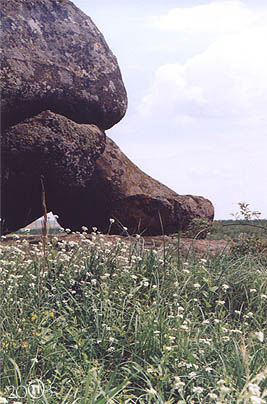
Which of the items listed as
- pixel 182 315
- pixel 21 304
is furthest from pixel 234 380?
pixel 21 304

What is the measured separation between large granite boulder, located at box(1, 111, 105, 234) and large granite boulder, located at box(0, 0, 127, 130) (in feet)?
0.94

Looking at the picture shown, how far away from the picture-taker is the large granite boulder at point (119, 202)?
1183cm

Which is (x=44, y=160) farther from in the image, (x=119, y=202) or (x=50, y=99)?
(x=119, y=202)

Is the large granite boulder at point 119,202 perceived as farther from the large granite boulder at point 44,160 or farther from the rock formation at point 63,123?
the large granite boulder at point 44,160

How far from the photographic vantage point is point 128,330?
536 cm

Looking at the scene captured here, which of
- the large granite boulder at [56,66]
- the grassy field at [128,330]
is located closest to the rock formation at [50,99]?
the large granite boulder at [56,66]

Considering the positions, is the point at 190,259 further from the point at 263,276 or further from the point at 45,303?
the point at 45,303

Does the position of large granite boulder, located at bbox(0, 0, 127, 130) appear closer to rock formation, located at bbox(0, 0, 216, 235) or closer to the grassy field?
rock formation, located at bbox(0, 0, 216, 235)

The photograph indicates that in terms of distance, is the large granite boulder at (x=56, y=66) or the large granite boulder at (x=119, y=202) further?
the large granite boulder at (x=119, y=202)

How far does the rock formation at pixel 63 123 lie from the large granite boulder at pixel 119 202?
0.02 m

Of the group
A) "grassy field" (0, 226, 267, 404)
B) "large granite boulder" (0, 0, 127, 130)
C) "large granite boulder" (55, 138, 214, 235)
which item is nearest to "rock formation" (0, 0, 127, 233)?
"large granite boulder" (0, 0, 127, 130)

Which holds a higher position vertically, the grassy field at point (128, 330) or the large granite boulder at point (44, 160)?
the large granite boulder at point (44, 160)

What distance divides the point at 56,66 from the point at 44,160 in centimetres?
162

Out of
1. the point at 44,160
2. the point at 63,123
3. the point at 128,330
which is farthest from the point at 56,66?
the point at 128,330
